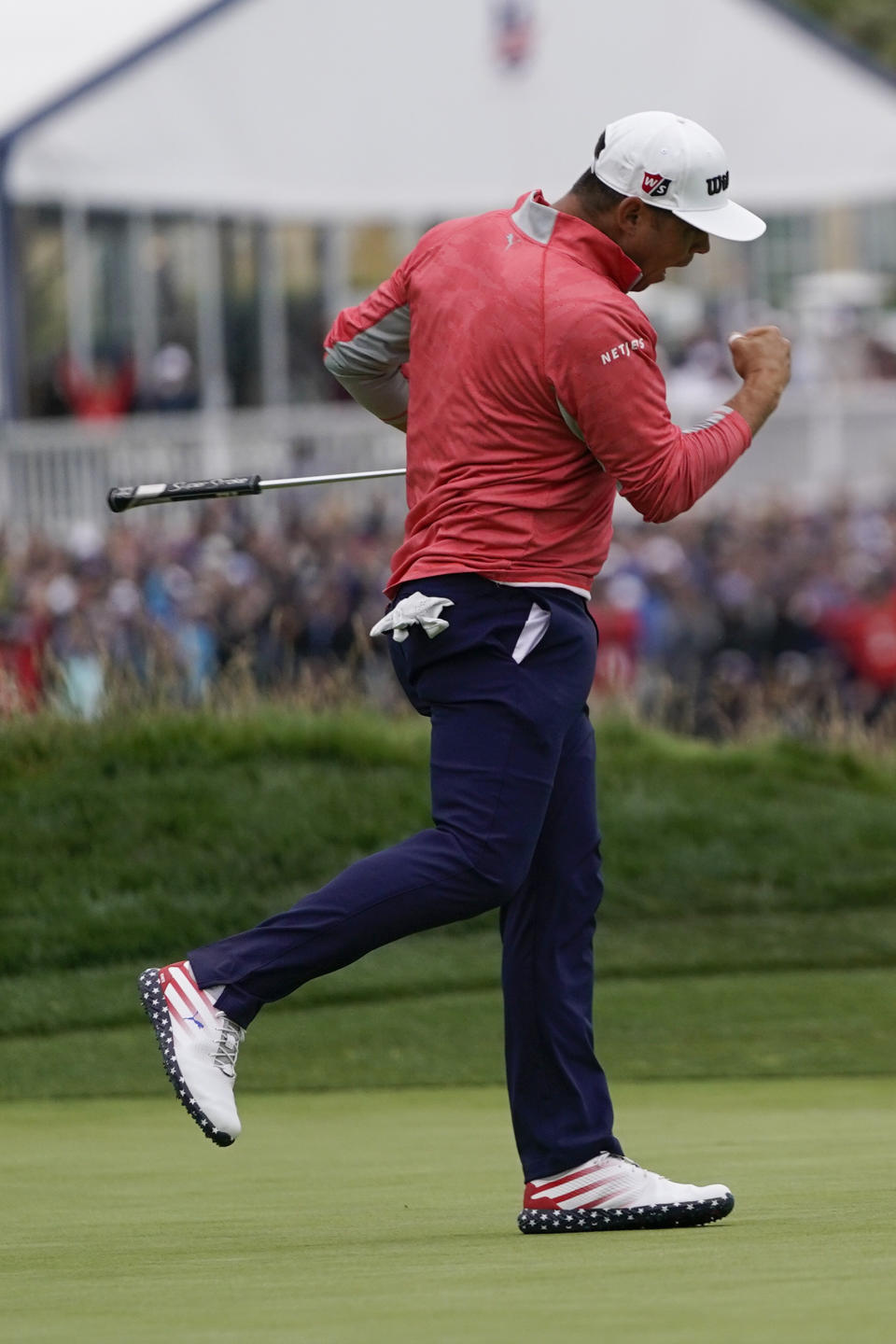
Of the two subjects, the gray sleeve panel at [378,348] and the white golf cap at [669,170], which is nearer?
the white golf cap at [669,170]

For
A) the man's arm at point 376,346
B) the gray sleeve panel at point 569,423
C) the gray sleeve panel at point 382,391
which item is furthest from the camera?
the gray sleeve panel at point 382,391

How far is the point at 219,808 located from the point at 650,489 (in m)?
7.31

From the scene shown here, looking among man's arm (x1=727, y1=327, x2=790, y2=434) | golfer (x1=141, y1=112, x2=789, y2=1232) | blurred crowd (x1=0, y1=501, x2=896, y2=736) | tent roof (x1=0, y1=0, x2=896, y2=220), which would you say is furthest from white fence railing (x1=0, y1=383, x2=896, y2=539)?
golfer (x1=141, y1=112, x2=789, y2=1232)

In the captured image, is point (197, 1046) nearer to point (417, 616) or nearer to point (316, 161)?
point (417, 616)

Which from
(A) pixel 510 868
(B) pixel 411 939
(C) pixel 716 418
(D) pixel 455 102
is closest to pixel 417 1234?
(A) pixel 510 868

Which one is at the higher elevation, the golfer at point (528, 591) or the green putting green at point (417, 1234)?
the golfer at point (528, 591)

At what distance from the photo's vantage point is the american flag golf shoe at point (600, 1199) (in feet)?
16.3

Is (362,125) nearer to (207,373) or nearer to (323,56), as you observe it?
(323,56)

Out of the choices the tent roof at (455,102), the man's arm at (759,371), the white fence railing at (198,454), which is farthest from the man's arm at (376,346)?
the tent roof at (455,102)

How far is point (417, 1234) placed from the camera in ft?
15.5

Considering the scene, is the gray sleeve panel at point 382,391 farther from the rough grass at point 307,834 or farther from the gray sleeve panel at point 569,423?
the rough grass at point 307,834

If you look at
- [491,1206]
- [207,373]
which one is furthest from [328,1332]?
[207,373]

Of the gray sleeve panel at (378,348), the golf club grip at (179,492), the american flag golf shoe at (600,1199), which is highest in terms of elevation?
the gray sleeve panel at (378,348)

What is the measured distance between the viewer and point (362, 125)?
102ft
